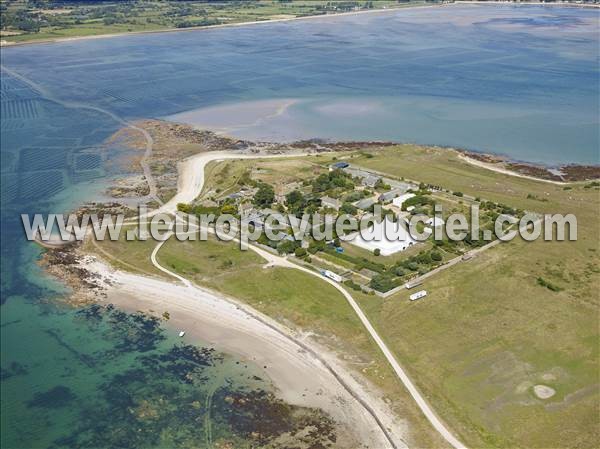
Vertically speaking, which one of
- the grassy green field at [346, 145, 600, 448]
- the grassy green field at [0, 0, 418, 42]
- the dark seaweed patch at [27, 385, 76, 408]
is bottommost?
the grassy green field at [346, 145, 600, 448]

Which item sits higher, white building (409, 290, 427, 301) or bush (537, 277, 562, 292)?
white building (409, 290, 427, 301)

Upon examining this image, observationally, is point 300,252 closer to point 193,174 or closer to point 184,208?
point 184,208

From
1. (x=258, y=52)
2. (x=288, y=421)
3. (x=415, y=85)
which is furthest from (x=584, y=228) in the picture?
(x=258, y=52)

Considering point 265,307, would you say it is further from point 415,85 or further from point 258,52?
point 258,52

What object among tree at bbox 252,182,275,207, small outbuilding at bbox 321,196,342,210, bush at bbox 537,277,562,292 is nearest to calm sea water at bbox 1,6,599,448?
tree at bbox 252,182,275,207

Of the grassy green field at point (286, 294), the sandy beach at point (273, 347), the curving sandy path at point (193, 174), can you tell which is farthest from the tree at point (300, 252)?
the curving sandy path at point (193, 174)

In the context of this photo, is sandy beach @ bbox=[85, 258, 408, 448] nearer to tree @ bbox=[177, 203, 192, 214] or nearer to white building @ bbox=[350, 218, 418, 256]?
tree @ bbox=[177, 203, 192, 214]

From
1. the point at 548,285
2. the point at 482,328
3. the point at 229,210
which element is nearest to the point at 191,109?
the point at 229,210
